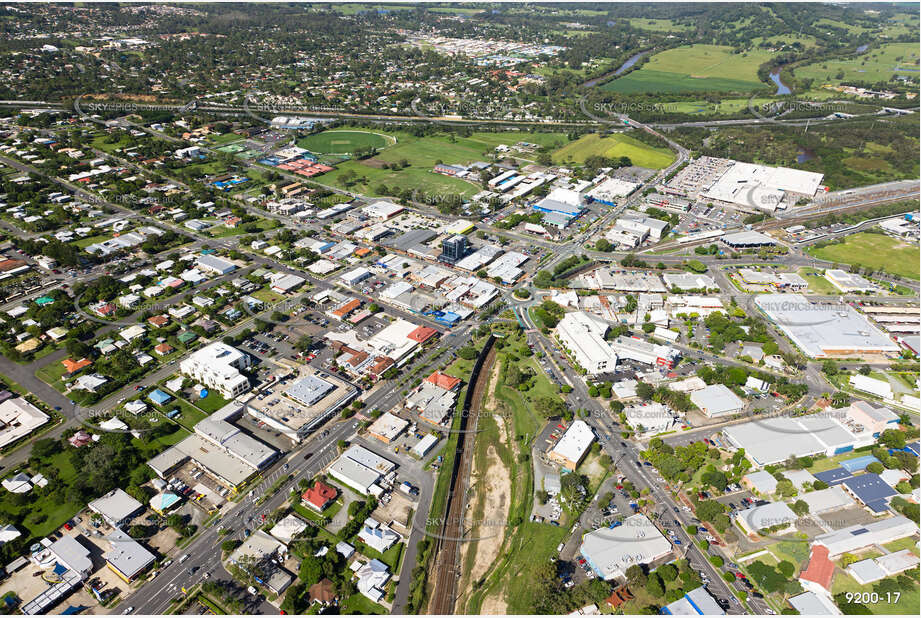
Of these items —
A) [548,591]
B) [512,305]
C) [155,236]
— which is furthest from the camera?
[155,236]

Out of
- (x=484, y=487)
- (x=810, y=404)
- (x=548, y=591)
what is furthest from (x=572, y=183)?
(x=548, y=591)

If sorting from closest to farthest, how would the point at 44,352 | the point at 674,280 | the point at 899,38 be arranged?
the point at 44,352
the point at 674,280
the point at 899,38

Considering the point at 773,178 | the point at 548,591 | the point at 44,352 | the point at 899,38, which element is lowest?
the point at 44,352

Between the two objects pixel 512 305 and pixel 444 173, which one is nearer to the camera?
pixel 512 305

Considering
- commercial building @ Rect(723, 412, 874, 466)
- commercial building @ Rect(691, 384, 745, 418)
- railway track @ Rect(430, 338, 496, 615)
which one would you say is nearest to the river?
commercial building @ Rect(691, 384, 745, 418)

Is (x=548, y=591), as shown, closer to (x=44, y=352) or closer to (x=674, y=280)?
(x=674, y=280)

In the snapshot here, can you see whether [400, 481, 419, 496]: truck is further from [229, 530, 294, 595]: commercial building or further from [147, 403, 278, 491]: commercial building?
[147, 403, 278, 491]: commercial building

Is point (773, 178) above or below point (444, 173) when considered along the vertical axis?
above

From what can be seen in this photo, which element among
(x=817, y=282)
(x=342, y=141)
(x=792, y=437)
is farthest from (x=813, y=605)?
(x=342, y=141)
